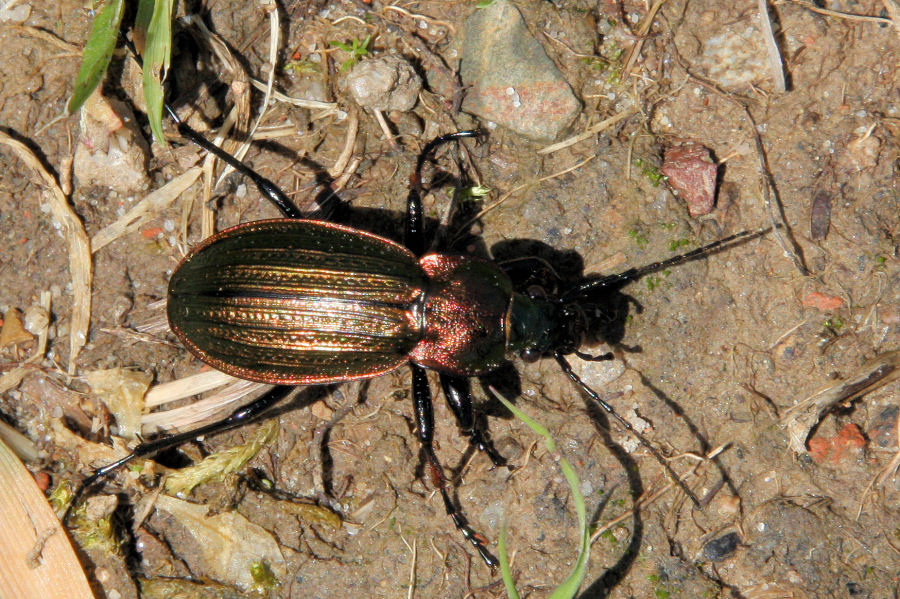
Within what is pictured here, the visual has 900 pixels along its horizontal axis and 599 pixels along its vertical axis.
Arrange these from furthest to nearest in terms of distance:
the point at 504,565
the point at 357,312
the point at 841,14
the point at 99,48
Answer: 1. the point at 841,14
2. the point at 99,48
3. the point at 357,312
4. the point at 504,565

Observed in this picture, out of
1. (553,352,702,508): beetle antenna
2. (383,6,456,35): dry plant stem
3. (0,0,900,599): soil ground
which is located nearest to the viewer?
(553,352,702,508): beetle antenna

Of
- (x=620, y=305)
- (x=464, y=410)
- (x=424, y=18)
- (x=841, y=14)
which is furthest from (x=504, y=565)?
(x=841, y=14)

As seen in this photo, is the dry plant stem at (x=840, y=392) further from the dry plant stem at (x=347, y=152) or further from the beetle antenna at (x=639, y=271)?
the dry plant stem at (x=347, y=152)

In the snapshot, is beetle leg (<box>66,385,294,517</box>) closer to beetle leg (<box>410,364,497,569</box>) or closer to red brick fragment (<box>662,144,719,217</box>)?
beetle leg (<box>410,364,497,569</box>)

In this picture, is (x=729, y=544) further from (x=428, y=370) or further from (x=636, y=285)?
(x=428, y=370)

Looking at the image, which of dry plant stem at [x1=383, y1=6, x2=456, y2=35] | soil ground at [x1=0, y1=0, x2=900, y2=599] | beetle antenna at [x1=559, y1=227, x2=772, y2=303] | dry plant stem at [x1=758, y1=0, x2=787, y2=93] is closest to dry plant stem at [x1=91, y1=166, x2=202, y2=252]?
soil ground at [x1=0, y1=0, x2=900, y2=599]

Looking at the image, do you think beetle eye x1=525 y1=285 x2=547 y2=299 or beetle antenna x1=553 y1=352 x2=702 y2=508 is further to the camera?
beetle eye x1=525 y1=285 x2=547 y2=299

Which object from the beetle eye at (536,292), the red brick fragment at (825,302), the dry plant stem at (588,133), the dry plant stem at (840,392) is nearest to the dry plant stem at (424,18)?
the dry plant stem at (588,133)

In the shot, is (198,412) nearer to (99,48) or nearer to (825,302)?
(99,48)

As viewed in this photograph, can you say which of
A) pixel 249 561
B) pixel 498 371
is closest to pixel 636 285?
pixel 498 371
